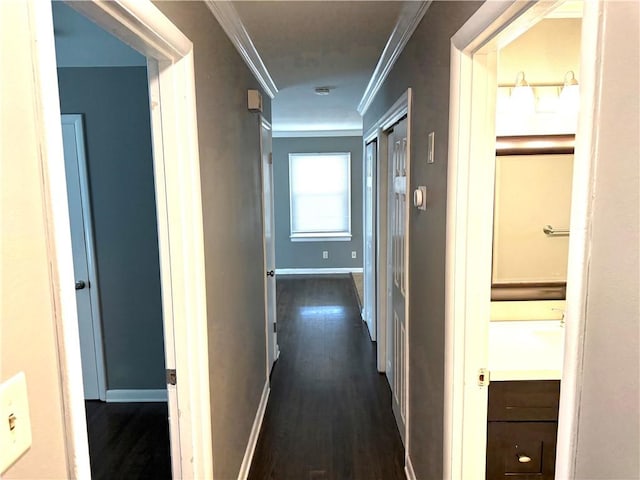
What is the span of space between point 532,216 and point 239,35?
1.66 m

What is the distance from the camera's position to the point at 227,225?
198cm

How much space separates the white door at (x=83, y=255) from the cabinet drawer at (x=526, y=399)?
2.56 meters

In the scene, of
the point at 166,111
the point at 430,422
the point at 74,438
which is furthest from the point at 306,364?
the point at 74,438

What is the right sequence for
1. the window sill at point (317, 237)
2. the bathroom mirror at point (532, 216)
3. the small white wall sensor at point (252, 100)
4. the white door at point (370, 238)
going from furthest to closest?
1. the window sill at point (317, 237)
2. the white door at point (370, 238)
3. the small white wall sensor at point (252, 100)
4. the bathroom mirror at point (532, 216)

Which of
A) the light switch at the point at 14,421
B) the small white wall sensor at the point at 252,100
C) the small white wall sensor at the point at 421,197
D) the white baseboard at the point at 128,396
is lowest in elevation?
the white baseboard at the point at 128,396

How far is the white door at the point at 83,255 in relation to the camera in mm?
2863

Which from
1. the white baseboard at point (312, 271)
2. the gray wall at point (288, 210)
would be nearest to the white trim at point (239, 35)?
the gray wall at point (288, 210)

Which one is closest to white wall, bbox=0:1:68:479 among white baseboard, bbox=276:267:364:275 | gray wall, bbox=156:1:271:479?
gray wall, bbox=156:1:271:479

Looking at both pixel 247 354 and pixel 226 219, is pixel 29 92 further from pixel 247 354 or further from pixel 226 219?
pixel 247 354

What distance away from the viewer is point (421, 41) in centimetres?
189

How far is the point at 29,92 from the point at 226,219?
51.7 inches

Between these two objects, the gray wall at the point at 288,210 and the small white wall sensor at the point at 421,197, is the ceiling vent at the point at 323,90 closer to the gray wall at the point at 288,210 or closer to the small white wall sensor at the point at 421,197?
the small white wall sensor at the point at 421,197

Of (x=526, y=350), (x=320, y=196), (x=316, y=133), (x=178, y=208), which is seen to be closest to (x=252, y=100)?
Result: (x=178, y=208)

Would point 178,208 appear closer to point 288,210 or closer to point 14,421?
point 14,421
